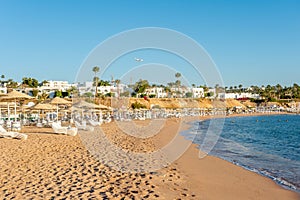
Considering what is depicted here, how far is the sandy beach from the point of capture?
5355 mm

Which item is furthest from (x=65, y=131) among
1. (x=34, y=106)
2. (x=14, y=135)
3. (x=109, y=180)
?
(x=109, y=180)

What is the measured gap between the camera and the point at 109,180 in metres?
6.30

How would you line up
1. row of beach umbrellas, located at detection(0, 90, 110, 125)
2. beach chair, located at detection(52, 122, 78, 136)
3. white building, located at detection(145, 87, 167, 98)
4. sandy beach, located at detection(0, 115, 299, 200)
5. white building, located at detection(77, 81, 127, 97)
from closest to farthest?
sandy beach, located at detection(0, 115, 299, 200) < beach chair, located at detection(52, 122, 78, 136) < row of beach umbrellas, located at detection(0, 90, 110, 125) < white building, located at detection(77, 81, 127, 97) < white building, located at detection(145, 87, 167, 98)

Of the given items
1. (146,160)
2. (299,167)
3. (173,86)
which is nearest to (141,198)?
(146,160)

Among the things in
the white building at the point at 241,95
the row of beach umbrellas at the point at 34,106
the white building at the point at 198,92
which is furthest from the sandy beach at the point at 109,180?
the white building at the point at 241,95

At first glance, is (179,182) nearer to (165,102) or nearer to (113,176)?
(113,176)

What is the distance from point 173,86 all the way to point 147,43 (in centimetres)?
7887

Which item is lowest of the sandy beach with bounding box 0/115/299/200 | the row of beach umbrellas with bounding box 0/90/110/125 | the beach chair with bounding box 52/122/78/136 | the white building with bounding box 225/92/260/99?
the sandy beach with bounding box 0/115/299/200

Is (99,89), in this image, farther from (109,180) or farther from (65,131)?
(109,180)

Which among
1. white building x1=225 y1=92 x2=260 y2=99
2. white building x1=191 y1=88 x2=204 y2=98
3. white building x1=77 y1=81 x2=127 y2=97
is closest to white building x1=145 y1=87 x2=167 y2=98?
white building x1=191 y1=88 x2=204 y2=98

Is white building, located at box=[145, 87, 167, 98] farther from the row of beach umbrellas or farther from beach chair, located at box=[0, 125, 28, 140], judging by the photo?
beach chair, located at box=[0, 125, 28, 140]

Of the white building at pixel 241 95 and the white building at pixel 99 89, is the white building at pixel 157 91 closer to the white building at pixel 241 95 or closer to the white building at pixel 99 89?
the white building at pixel 99 89

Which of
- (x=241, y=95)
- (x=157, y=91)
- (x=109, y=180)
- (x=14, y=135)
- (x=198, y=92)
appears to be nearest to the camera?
(x=109, y=180)

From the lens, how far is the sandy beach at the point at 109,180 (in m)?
5.36
